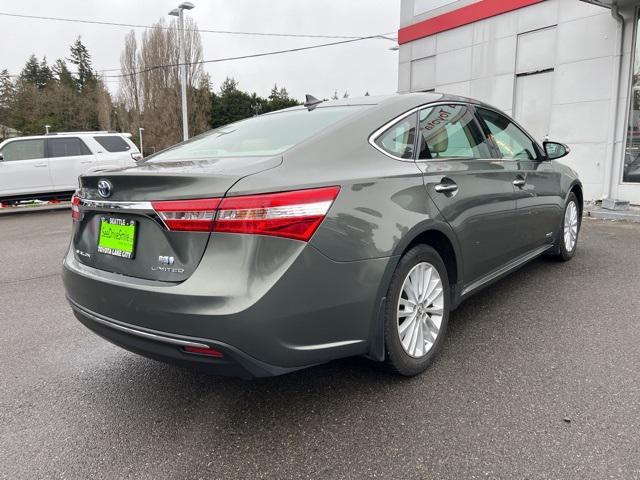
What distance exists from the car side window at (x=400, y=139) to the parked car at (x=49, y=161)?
31.5 feet

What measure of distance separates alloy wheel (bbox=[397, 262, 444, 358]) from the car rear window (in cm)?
1111

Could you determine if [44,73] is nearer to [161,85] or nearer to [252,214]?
[161,85]

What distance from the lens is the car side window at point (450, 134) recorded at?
288 cm

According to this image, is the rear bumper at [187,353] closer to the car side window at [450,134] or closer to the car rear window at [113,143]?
the car side window at [450,134]

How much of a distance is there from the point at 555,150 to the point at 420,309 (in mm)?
2966

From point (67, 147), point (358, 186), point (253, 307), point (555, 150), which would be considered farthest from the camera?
point (67, 147)

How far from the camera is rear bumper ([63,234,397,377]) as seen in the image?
75.7 inches

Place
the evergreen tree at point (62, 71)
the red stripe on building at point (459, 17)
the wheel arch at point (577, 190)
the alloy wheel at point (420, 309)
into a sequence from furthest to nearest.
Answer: the evergreen tree at point (62, 71)
the red stripe on building at point (459, 17)
the wheel arch at point (577, 190)
the alloy wheel at point (420, 309)

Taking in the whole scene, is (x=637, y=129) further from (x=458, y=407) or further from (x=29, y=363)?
(x=29, y=363)

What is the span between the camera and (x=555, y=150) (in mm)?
4707

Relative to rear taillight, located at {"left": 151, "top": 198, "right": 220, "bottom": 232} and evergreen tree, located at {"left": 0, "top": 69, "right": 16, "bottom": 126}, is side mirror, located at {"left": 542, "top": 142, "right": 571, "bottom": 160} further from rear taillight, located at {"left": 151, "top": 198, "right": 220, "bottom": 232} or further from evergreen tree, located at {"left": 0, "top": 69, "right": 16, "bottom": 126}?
evergreen tree, located at {"left": 0, "top": 69, "right": 16, "bottom": 126}

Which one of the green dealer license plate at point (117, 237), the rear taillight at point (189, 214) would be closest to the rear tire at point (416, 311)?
the rear taillight at point (189, 214)

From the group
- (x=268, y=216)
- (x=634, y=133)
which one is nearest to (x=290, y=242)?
(x=268, y=216)

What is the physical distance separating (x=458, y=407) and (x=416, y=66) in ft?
40.8
